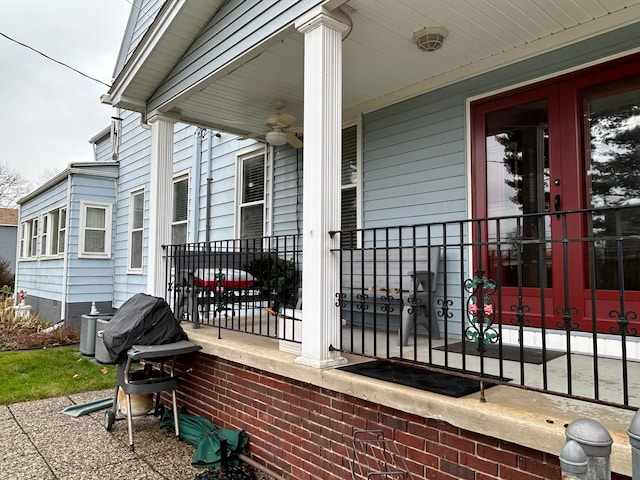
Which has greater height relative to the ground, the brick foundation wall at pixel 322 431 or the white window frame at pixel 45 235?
the white window frame at pixel 45 235

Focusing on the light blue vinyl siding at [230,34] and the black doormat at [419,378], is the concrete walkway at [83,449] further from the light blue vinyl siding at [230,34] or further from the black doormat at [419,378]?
the light blue vinyl siding at [230,34]

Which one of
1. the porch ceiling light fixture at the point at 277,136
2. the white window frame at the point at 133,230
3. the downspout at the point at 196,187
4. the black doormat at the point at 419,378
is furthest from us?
the white window frame at the point at 133,230

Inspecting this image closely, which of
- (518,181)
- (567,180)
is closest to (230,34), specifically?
(518,181)

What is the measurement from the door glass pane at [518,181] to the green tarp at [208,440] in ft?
7.88

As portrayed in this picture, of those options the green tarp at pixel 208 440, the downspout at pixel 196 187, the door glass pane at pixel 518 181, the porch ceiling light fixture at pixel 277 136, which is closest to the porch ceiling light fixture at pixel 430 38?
the door glass pane at pixel 518 181

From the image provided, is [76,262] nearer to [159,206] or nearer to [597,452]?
[159,206]

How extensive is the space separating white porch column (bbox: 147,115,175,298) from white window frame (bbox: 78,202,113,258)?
5.42 m

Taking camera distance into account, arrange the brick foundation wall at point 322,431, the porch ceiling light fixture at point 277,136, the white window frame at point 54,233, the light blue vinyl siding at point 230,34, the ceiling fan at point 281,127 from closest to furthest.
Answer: the brick foundation wall at point 322,431, the light blue vinyl siding at point 230,34, the ceiling fan at point 281,127, the porch ceiling light fixture at point 277,136, the white window frame at point 54,233

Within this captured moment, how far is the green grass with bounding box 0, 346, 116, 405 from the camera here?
4.79m

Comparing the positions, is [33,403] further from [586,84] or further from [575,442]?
[586,84]

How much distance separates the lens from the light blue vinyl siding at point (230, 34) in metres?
3.07

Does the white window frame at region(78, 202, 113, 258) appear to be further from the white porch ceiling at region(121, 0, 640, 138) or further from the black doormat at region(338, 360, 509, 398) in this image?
the black doormat at region(338, 360, 509, 398)

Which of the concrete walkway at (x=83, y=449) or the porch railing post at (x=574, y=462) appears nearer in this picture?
the porch railing post at (x=574, y=462)

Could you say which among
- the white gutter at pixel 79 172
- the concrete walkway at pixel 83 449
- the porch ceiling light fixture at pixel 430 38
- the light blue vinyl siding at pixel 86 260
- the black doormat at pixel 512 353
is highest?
the white gutter at pixel 79 172
